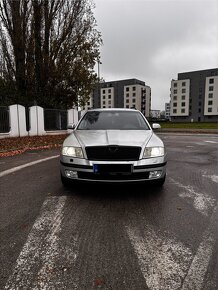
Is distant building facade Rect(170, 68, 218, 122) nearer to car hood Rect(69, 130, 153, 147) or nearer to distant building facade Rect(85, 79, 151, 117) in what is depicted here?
distant building facade Rect(85, 79, 151, 117)

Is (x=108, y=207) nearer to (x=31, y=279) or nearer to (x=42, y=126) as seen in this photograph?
(x=31, y=279)

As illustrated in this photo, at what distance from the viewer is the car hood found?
14.1ft

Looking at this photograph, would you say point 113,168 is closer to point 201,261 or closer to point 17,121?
point 201,261

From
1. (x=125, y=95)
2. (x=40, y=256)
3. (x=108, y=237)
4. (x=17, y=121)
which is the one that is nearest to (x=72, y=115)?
(x=17, y=121)

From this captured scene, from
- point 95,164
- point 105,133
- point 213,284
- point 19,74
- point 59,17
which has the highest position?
point 59,17

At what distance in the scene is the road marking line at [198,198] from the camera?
13.2 feet

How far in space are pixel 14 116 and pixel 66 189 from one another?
14.3 m

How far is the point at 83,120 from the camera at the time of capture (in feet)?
20.6

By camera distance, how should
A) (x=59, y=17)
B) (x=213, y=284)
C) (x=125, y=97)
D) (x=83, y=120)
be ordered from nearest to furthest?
(x=213, y=284) → (x=83, y=120) → (x=59, y=17) → (x=125, y=97)

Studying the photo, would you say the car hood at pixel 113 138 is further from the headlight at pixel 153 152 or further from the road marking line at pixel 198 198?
the road marking line at pixel 198 198

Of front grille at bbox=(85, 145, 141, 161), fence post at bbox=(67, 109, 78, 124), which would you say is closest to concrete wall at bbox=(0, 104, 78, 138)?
fence post at bbox=(67, 109, 78, 124)

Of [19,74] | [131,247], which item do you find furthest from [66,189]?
[19,74]

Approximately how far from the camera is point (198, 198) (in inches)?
178

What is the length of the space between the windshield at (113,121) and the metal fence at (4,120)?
12.2 meters
